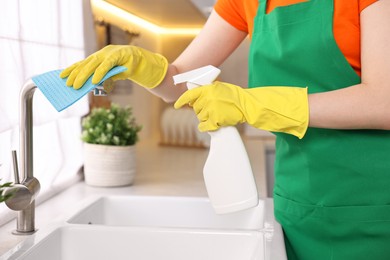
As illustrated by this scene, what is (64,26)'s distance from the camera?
166cm

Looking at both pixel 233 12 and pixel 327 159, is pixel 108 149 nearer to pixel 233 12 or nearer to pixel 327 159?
pixel 233 12

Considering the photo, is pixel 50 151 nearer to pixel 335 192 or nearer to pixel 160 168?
pixel 160 168

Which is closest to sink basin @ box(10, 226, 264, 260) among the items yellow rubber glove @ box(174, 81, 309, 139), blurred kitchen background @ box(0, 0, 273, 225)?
blurred kitchen background @ box(0, 0, 273, 225)

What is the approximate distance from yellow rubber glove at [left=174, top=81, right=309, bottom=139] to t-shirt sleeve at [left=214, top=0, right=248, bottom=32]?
15.0 inches

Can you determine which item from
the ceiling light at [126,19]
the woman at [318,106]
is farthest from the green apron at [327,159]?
the ceiling light at [126,19]

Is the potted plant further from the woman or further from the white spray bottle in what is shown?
the white spray bottle

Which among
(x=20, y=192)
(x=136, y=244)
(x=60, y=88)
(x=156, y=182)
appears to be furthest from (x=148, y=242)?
(x=156, y=182)

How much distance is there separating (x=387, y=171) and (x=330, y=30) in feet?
1.01

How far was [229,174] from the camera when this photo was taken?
0.93 metres

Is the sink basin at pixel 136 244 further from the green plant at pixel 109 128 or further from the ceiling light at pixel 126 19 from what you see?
the ceiling light at pixel 126 19

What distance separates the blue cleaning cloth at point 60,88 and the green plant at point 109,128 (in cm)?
71

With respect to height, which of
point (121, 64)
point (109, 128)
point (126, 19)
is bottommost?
point (109, 128)

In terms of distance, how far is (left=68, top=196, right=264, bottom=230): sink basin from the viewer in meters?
1.54

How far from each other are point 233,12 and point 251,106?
1.38 ft
